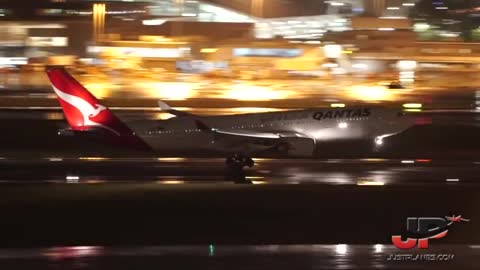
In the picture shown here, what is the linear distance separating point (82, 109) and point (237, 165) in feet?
27.6

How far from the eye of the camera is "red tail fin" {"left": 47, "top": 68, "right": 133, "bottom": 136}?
33.6 metres

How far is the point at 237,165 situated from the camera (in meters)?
29.5

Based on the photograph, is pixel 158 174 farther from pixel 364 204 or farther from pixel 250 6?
pixel 250 6

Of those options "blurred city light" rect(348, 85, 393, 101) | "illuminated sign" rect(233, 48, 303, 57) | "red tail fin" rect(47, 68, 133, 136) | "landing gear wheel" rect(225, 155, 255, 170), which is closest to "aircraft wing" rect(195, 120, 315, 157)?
"landing gear wheel" rect(225, 155, 255, 170)

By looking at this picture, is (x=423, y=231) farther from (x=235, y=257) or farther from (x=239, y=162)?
(x=239, y=162)

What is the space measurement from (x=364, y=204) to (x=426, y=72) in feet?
246

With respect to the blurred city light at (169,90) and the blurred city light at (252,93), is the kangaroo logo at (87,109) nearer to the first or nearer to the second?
the blurred city light at (252,93)

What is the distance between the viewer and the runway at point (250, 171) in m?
26.7

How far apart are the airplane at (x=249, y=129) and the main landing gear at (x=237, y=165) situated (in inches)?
107

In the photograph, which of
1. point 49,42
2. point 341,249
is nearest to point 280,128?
point 341,249

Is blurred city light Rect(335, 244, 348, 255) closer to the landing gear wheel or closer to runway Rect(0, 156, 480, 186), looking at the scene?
runway Rect(0, 156, 480, 186)

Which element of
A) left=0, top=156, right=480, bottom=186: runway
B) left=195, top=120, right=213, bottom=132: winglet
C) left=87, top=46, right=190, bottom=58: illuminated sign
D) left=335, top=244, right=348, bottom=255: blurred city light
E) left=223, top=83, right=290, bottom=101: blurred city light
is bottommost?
left=223, top=83, right=290, bottom=101: blurred city light
